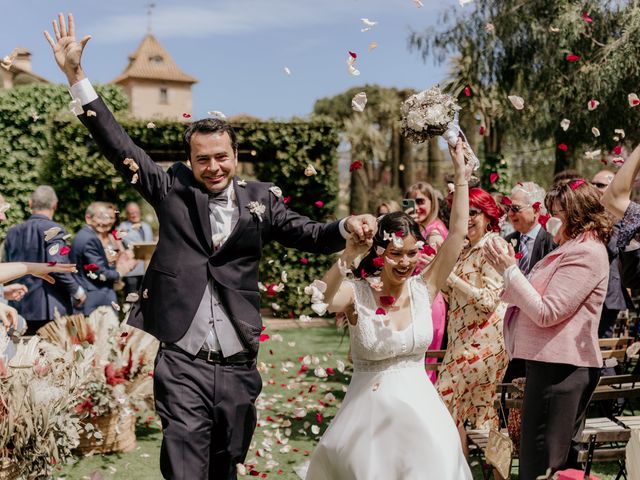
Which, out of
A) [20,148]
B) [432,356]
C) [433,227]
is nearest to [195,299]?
[432,356]

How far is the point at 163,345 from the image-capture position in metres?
3.41

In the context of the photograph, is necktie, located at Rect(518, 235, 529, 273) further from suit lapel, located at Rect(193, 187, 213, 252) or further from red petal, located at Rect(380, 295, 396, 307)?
suit lapel, located at Rect(193, 187, 213, 252)

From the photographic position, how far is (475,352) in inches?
188

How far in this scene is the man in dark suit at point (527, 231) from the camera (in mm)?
5707

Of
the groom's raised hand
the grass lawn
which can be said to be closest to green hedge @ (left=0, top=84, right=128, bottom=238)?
the grass lawn

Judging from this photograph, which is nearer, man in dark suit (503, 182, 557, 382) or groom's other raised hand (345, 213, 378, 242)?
groom's other raised hand (345, 213, 378, 242)

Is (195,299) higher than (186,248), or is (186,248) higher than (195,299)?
(186,248)

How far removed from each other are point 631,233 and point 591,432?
106 cm

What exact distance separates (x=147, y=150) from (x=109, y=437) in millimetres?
8339

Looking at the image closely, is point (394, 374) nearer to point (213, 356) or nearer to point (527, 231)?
point (213, 356)

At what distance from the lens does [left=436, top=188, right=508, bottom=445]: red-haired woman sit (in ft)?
15.7

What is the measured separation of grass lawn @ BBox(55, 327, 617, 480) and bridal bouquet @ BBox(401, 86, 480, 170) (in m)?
1.47

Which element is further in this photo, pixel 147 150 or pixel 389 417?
pixel 147 150

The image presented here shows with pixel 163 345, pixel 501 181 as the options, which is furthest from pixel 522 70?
pixel 163 345
